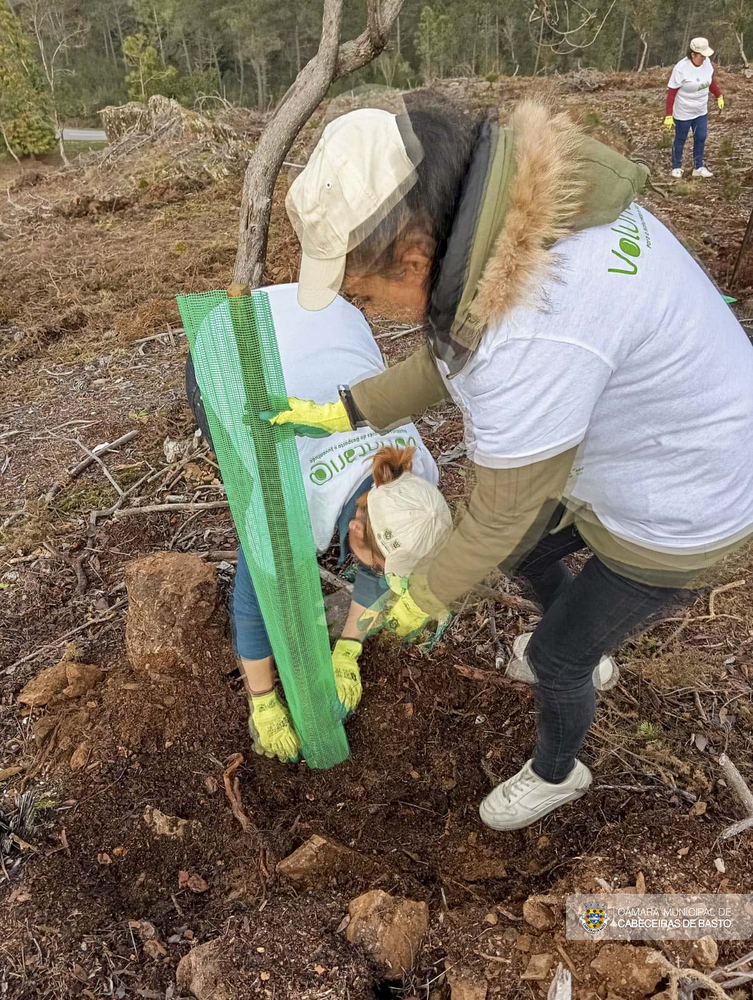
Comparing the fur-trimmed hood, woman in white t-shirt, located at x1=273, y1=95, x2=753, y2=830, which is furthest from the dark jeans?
the fur-trimmed hood

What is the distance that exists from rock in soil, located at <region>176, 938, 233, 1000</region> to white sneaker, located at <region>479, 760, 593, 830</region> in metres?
0.73

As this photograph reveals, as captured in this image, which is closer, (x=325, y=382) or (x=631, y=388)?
(x=631, y=388)

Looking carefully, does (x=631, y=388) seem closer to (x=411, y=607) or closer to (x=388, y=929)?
(x=411, y=607)

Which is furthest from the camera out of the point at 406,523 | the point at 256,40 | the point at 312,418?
the point at 256,40

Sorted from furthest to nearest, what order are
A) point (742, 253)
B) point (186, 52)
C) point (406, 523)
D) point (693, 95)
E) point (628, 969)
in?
point (186, 52)
point (693, 95)
point (742, 253)
point (406, 523)
point (628, 969)

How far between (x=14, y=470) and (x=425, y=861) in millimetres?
2642

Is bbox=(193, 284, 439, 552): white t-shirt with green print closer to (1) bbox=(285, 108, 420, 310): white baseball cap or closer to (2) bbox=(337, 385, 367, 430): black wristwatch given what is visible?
(2) bbox=(337, 385, 367, 430): black wristwatch

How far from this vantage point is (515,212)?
989mm

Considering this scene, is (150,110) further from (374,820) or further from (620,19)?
(620,19)

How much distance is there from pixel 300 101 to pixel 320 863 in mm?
3167

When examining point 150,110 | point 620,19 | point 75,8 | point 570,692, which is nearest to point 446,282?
point 570,692

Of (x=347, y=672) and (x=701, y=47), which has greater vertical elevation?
(x=701, y=47)

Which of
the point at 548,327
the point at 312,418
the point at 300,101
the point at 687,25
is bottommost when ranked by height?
the point at 312,418

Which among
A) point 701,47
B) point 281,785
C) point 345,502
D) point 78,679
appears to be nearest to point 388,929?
point 281,785
